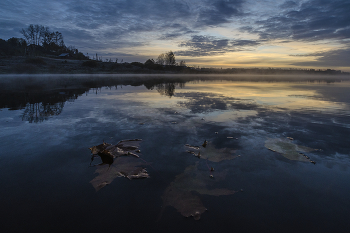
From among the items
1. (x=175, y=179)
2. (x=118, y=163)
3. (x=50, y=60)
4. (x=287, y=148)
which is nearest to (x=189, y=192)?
(x=175, y=179)

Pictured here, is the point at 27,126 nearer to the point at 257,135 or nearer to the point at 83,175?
the point at 83,175

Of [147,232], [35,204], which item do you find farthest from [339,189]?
[35,204]

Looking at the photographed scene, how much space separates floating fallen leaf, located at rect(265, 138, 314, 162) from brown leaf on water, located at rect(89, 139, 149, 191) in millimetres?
4229

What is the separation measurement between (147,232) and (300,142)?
617 cm

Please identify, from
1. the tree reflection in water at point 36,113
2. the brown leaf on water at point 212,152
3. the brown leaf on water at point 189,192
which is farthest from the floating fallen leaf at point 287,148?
the tree reflection in water at point 36,113

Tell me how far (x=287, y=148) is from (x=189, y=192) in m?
4.04

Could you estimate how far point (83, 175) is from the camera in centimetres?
431

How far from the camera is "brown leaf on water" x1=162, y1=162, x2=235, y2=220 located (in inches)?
132

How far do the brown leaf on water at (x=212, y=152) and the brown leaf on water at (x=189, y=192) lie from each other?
0.83m

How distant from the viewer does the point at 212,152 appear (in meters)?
5.62

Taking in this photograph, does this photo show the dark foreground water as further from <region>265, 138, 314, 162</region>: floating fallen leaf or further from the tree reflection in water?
the tree reflection in water

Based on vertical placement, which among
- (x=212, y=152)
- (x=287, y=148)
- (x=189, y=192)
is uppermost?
(x=287, y=148)

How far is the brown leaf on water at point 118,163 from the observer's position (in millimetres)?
4234

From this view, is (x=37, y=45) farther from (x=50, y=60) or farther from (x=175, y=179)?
(x=175, y=179)
